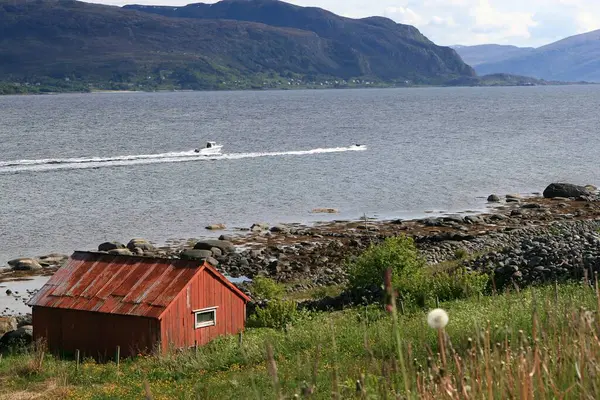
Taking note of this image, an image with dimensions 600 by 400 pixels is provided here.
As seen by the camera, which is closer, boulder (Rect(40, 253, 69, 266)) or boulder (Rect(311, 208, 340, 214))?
boulder (Rect(40, 253, 69, 266))

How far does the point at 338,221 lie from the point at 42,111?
157 m

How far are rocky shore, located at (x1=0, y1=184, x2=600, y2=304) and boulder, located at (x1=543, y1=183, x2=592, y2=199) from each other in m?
0.76

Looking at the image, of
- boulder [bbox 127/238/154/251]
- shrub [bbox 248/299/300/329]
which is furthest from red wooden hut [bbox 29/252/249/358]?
boulder [bbox 127/238/154/251]

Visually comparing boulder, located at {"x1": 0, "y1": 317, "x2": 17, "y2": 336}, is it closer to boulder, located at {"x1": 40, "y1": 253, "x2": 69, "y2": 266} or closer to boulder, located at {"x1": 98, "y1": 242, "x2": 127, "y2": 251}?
boulder, located at {"x1": 40, "y1": 253, "x2": 69, "y2": 266}

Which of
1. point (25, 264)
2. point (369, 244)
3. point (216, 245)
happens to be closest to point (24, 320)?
point (25, 264)

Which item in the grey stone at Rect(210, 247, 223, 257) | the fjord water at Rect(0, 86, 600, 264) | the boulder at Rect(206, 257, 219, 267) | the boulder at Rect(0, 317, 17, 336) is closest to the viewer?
the boulder at Rect(0, 317, 17, 336)

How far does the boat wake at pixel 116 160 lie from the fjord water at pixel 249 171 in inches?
8.3

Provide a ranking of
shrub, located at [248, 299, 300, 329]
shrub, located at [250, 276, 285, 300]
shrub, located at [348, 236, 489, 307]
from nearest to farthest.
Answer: shrub, located at [348, 236, 489, 307]
shrub, located at [248, 299, 300, 329]
shrub, located at [250, 276, 285, 300]

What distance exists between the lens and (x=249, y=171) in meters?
85.5

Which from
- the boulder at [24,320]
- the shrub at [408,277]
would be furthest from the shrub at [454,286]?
the boulder at [24,320]

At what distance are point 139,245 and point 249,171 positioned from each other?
120 ft

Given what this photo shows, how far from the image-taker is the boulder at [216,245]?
47.7 metres

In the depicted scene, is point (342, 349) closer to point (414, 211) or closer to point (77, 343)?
point (77, 343)

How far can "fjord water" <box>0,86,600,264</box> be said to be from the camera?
5956 centimetres
